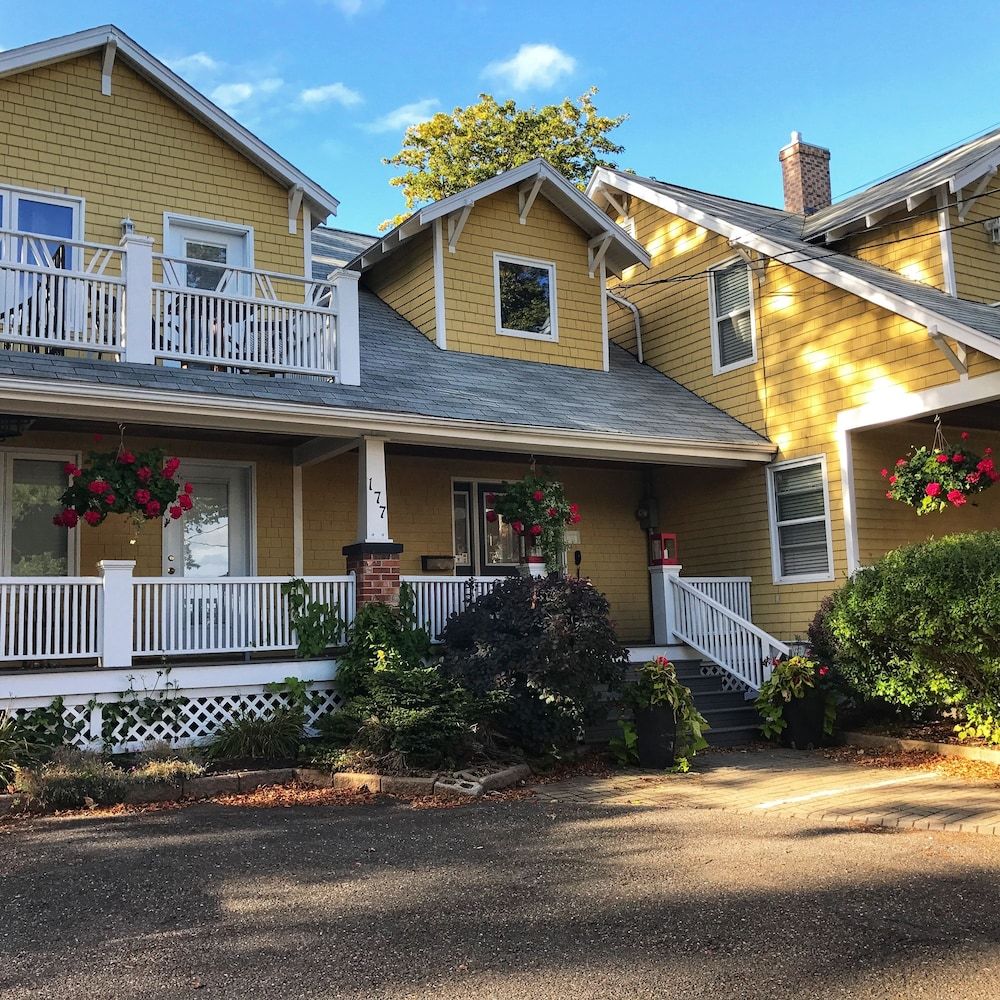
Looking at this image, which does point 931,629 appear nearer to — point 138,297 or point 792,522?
point 792,522

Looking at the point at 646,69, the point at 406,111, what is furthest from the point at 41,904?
the point at 406,111

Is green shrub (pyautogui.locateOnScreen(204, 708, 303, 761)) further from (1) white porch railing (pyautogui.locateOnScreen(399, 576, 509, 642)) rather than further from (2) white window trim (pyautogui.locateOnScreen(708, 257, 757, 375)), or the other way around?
(2) white window trim (pyautogui.locateOnScreen(708, 257, 757, 375))

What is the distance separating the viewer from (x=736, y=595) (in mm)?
14477

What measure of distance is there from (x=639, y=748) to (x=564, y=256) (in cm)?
822

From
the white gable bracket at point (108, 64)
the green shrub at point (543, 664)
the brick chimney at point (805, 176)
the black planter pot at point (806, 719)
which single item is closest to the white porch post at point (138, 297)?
the white gable bracket at point (108, 64)

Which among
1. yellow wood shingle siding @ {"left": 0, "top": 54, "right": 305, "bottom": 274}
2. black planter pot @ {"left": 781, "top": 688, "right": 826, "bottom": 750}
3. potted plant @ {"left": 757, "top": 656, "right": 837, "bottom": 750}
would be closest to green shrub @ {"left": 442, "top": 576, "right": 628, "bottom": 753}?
potted plant @ {"left": 757, "top": 656, "right": 837, "bottom": 750}

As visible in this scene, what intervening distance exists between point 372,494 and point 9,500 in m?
3.92

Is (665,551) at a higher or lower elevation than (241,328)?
lower

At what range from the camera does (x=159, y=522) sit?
481 inches

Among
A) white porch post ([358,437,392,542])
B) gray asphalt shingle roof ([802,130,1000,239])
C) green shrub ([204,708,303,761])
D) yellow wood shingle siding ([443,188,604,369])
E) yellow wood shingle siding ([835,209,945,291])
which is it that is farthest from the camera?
yellow wood shingle siding ([443,188,604,369])

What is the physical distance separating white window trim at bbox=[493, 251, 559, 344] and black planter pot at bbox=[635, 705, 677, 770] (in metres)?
6.67

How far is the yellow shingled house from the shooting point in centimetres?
1035

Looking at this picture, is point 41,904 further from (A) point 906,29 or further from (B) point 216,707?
(A) point 906,29

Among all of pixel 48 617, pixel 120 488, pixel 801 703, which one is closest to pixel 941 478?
pixel 801 703
